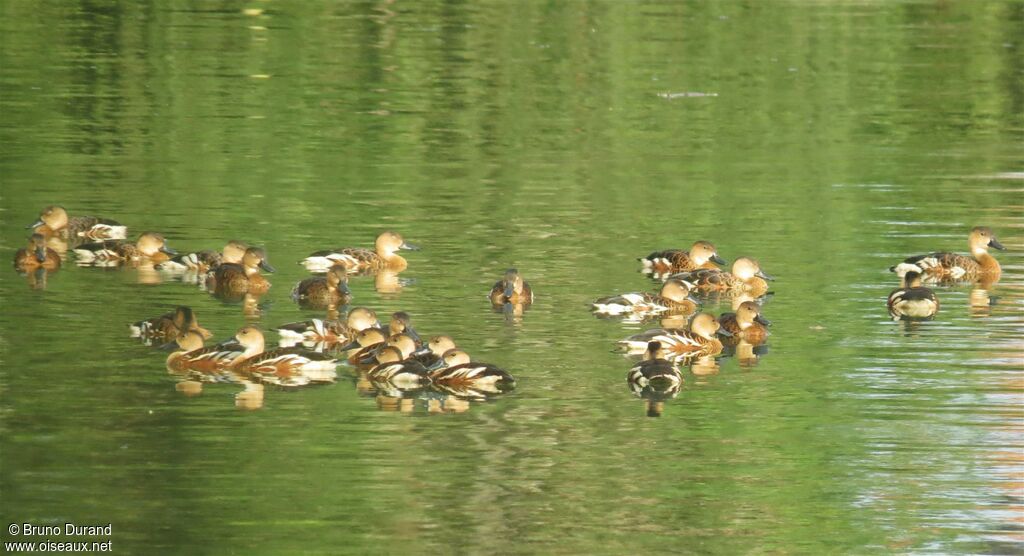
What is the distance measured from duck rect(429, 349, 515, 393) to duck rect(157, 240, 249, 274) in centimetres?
491

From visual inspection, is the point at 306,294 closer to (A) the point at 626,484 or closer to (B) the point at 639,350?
(B) the point at 639,350

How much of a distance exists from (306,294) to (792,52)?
25.0 meters

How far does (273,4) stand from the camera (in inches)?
1933

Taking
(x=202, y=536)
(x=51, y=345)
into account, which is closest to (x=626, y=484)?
(x=202, y=536)

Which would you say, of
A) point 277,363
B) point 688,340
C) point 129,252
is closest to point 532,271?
point 688,340

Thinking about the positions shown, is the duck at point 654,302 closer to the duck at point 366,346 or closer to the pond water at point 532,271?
the pond water at point 532,271

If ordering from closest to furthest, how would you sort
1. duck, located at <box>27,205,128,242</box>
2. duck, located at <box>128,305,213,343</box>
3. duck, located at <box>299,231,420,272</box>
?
duck, located at <box>128,305,213,343</box> < duck, located at <box>299,231,420,272</box> < duck, located at <box>27,205,128,242</box>

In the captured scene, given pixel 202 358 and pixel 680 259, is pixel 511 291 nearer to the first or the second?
pixel 680 259

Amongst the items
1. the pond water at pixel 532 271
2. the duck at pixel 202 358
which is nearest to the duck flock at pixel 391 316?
the duck at pixel 202 358

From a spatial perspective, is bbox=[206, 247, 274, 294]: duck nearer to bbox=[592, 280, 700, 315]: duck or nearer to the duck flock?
the duck flock

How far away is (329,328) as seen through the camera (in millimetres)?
16219

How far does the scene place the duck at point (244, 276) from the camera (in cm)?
1833

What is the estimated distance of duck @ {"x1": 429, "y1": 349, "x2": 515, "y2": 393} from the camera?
1434 cm

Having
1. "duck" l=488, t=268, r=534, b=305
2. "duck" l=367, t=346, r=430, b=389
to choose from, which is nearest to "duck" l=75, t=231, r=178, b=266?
"duck" l=488, t=268, r=534, b=305
